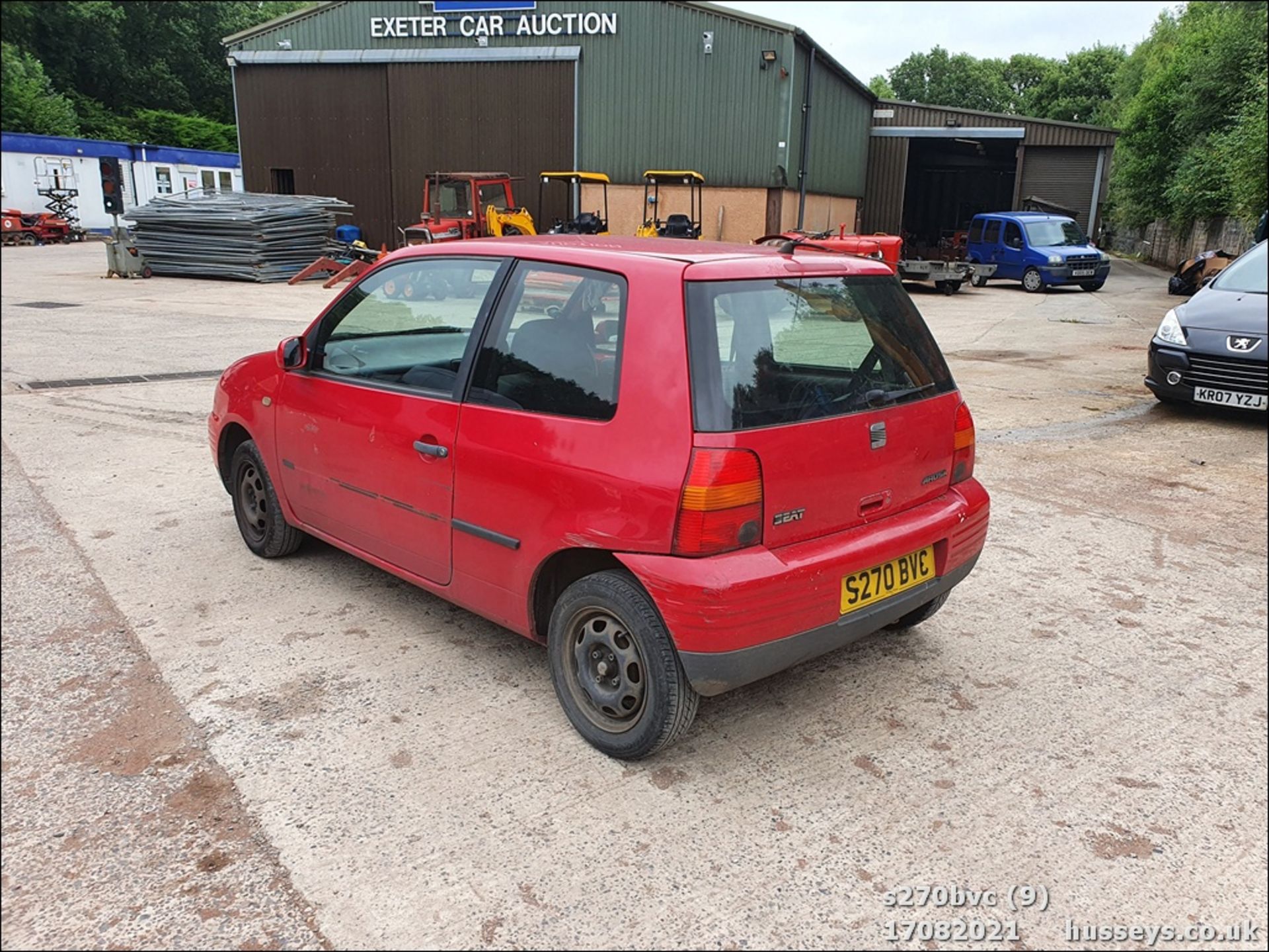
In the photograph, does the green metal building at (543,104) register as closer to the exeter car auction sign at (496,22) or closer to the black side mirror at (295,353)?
the exeter car auction sign at (496,22)

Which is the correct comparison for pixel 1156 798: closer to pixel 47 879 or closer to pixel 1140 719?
pixel 1140 719

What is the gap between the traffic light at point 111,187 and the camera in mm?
36625

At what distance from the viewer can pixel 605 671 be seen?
9.93ft

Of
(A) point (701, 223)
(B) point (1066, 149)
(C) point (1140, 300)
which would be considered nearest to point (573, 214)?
(A) point (701, 223)

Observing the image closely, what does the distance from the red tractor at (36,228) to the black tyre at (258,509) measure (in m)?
33.0

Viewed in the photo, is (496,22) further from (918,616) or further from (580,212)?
(918,616)

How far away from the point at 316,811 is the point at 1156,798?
244 cm

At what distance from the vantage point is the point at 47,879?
7.46 feet

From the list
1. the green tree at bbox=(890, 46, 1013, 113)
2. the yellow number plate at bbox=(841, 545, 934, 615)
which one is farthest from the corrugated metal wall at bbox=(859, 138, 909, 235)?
the green tree at bbox=(890, 46, 1013, 113)

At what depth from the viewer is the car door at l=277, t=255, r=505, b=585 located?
3.40m

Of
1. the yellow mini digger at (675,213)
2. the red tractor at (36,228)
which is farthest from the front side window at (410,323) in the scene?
the red tractor at (36,228)

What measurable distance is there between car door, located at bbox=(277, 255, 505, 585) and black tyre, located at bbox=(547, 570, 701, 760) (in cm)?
64

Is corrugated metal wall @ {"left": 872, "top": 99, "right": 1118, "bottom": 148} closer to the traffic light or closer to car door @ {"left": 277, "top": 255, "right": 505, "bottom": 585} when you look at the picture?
the traffic light

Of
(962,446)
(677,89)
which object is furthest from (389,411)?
(677,89)
